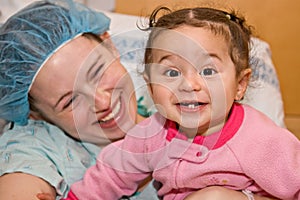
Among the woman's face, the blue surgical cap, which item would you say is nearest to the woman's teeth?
the woman's face

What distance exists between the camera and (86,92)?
105 cm

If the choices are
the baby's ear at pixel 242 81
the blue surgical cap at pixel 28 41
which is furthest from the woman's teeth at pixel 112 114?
the baby's ear at pixel 242 81

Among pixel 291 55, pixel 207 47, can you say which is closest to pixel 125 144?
pixel 207 47

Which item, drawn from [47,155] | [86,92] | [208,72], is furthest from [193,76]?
[47,155]

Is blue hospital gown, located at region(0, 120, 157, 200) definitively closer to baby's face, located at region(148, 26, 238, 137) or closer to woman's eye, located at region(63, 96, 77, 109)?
woman's eye, located at region(63, 96, 77, 109)

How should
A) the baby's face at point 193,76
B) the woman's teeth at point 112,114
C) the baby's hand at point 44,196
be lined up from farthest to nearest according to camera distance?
1. the woman's teeth at point 112,114
2. the baby's hand at point 44,196
3. the baby's face at point 193,76

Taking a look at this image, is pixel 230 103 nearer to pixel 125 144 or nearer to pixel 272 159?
pixel 272 159

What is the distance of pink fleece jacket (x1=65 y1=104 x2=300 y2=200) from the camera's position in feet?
2.81

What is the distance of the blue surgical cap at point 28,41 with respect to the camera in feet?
3.47

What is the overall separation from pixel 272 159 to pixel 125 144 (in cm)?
Answer: 29

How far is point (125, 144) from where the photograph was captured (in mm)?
998

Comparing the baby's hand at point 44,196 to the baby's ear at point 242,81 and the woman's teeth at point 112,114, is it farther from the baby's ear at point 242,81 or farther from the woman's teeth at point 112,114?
the baby's ear at point 242,81

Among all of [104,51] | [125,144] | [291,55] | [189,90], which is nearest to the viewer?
[189,90]

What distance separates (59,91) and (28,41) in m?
0.12
